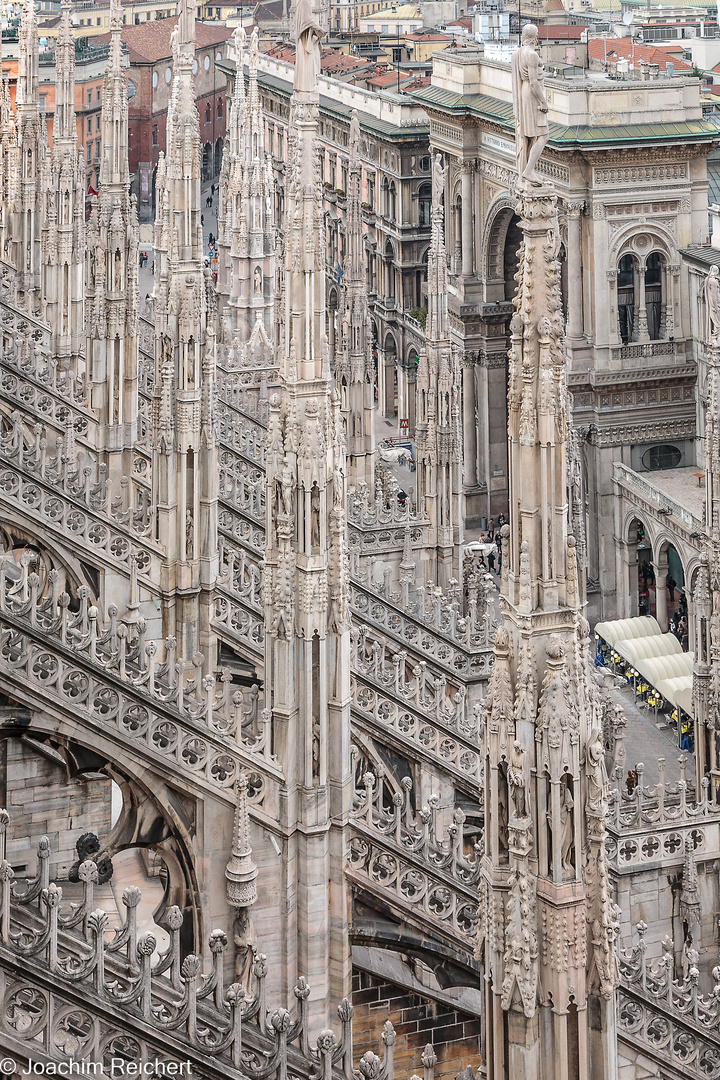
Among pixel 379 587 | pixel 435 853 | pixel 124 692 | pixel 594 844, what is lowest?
pixel 594 844

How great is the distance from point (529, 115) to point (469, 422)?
52557 millimetres

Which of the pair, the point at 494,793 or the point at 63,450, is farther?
the point at 63,450

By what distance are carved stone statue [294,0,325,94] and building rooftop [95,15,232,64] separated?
317 feet

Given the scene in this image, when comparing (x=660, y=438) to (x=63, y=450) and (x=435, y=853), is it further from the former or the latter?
(x=435, y=853)

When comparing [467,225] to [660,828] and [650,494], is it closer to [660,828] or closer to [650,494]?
[650,494]

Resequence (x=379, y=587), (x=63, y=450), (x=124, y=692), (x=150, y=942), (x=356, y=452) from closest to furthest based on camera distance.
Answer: (x=150, y=942)
(x=124, y=692)
(x=63, y=450)
(x=379, y=587)
(x=356, y=452)

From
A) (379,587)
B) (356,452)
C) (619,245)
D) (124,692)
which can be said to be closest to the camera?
(124,692)

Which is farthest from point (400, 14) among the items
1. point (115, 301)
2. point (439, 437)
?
point (115, 301)

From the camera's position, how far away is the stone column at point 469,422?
6706 centimetres

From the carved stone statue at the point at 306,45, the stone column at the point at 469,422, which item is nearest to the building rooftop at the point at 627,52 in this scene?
Result: the stone column at the point at 469,422

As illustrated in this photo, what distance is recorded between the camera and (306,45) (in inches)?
848

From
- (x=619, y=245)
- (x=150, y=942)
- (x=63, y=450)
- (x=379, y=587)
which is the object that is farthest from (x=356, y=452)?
(x=150, y=942)

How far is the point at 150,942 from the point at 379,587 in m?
19.0

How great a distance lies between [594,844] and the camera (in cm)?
1502
